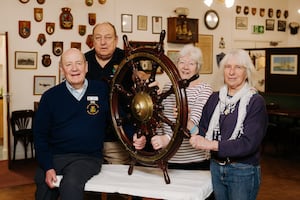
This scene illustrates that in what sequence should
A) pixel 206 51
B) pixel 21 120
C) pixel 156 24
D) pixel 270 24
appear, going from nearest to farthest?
pixel 21 120 < pixel 156 24 < pixel 206 51 < pixel 270 24

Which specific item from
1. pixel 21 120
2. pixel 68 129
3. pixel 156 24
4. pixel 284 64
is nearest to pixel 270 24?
pixel 284 64

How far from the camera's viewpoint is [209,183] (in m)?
2.27

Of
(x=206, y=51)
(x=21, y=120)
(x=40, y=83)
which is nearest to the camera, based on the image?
(x=21, y=120)

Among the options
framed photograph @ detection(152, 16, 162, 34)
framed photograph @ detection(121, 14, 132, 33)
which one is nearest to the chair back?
framed photograph @ detection(121, 14, 132, 33)

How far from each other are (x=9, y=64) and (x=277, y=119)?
170 inches

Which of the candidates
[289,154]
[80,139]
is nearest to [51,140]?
[80,139]

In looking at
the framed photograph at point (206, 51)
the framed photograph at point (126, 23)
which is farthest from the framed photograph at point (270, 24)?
the framed photograph at point (126, 23)

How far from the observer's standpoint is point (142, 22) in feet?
24.0

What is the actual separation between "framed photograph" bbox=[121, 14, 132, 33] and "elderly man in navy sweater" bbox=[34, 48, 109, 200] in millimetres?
4806

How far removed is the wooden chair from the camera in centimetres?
601

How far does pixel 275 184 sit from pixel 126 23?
3.68m

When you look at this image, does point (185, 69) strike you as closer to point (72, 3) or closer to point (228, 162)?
point (228, 162)

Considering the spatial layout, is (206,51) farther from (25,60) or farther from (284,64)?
(25,60)

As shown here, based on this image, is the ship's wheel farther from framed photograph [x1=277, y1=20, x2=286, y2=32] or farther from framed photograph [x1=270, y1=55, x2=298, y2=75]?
framed photograph [x1=277, y1=20, x2=286, y2=32]
